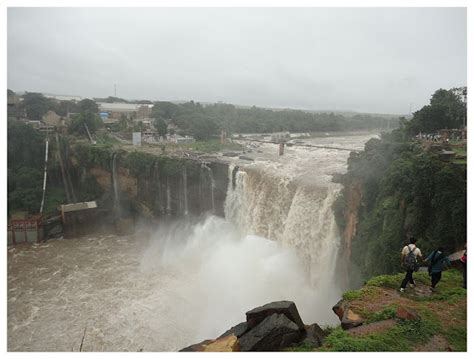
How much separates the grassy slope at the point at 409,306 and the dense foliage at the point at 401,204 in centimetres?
142

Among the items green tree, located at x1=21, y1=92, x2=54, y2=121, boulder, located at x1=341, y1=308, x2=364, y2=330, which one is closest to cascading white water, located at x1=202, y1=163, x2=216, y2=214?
boulder, located at x1=341, y1=308, x2=364, y2=330

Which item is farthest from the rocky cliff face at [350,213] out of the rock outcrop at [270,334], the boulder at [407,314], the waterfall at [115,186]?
the waterfall at [115,186]

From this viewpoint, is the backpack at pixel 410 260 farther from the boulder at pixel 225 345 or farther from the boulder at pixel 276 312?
the boulder at pixel 225 345

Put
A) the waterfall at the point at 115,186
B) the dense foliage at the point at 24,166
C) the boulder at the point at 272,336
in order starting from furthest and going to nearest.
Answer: the waterfall at the point at 115,186 → the dense foliage at the point at 24,166 → the boulder at the point at 272,336

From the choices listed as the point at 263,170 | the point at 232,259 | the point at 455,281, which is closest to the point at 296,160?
the point at 263,170

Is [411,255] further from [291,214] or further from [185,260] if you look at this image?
[185,260]

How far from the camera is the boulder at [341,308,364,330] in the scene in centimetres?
610

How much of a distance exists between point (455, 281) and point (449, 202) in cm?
220

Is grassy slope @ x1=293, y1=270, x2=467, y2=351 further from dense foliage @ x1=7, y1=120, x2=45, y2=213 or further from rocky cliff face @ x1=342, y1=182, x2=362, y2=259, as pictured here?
dense foliage @ x1=7, y1=120, x2=45, y2=213

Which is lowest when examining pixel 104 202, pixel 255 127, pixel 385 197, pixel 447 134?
pixel 104 202

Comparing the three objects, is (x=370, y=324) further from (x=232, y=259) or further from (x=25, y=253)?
(x=25, y=253)

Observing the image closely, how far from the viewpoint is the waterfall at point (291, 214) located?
44.0ft

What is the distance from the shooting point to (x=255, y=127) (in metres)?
41.4

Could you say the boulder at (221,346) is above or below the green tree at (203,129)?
below
